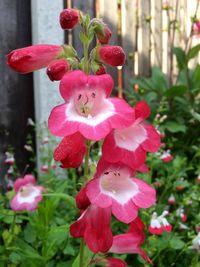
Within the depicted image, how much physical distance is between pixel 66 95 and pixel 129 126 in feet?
0.41

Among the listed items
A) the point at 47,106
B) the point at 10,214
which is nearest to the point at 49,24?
the point at 47,106

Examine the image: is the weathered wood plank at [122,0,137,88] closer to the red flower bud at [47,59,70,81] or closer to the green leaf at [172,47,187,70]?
the green leaf at [172,47,187,70]

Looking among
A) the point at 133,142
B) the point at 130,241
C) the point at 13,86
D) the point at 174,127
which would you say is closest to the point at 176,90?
the point at 174,127

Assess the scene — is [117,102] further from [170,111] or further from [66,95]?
[170,111]

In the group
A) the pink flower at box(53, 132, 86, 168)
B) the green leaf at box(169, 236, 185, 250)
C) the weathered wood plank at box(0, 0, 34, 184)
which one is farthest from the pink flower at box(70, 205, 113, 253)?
the weathered wood plank at box(0, 0, 34, 184)

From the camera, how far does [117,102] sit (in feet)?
3.05

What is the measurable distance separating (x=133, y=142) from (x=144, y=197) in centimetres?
11

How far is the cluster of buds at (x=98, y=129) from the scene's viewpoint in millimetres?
903

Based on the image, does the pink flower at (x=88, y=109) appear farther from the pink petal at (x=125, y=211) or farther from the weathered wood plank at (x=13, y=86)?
the weathered wood plank at (x=13, y=86)

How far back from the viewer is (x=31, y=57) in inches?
38.2

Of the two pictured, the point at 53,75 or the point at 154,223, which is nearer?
the point at 53,75

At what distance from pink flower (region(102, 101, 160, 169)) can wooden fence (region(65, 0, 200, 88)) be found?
1.90 metres

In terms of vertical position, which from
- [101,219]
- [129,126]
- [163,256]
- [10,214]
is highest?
[129,126]

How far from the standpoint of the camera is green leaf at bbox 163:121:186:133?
2.95 meters
